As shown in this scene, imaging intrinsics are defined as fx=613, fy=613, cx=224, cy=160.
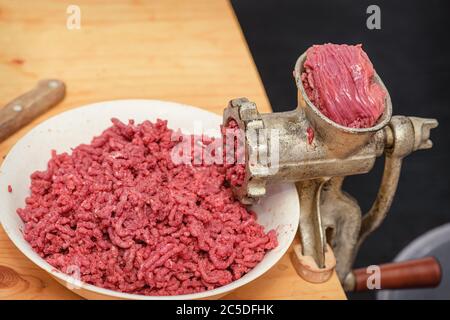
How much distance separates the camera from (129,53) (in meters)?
1.67

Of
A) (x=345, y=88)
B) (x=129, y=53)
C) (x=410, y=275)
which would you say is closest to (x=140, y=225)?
(x=345, y=88)

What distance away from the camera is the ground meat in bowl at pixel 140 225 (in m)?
1.05

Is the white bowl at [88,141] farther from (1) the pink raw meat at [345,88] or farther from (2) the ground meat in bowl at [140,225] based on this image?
(1) the pink raw meat at [345,88]

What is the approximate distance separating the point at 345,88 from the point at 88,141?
1.87ft

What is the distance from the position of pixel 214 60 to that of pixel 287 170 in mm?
656

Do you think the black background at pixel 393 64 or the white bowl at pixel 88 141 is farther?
the black background at pixel 393 64

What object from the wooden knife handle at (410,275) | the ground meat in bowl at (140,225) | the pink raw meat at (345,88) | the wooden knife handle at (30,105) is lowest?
the wooden knife handle at (410,275)

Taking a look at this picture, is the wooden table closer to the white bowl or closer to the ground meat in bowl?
the white bowl

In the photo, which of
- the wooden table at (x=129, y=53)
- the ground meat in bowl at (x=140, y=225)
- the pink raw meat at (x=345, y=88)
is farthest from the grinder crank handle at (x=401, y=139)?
the wooden table at (x=129, y=53)

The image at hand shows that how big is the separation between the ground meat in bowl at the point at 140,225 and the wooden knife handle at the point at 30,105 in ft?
0.77

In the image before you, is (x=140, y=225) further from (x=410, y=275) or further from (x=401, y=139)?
(x=410, y=275)

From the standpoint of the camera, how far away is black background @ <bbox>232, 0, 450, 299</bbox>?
2414mm

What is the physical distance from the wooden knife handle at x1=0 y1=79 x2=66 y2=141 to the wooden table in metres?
0.02
